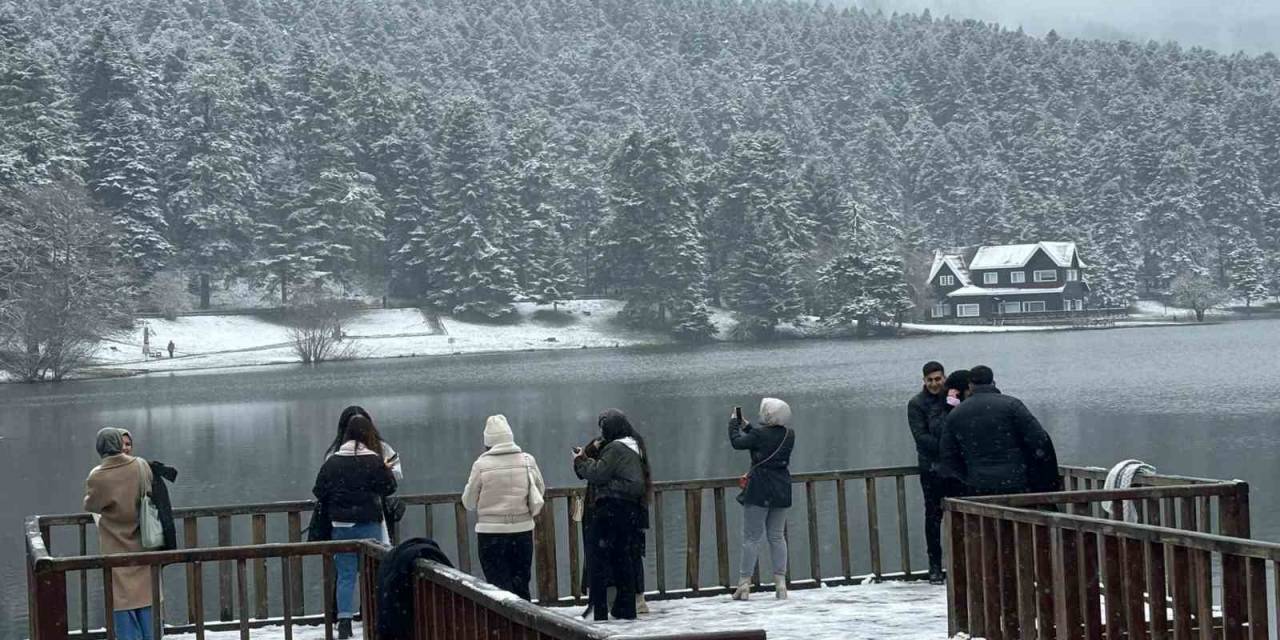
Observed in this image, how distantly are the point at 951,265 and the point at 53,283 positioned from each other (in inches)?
2914

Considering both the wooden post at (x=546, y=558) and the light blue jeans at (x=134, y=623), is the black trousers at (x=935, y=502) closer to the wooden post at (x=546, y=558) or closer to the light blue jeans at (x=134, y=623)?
the wooden post at (x=546, y=558)

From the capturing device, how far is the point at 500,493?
998cm

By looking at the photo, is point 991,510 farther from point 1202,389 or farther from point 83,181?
point 83,181

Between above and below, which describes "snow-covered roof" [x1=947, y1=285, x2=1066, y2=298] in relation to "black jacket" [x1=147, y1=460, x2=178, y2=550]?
above

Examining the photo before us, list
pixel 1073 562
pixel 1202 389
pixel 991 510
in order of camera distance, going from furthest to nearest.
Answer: pixel 1202 389, pixel 991 510, pixel 1073 562

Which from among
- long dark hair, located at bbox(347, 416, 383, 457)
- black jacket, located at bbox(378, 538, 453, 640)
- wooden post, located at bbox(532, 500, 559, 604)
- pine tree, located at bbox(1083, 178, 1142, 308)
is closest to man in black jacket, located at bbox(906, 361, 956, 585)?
wooden post, located at bbox(532, 500, 559, 604)

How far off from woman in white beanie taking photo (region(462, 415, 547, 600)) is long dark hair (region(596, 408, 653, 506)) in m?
0.55

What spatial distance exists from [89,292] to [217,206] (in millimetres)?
22429

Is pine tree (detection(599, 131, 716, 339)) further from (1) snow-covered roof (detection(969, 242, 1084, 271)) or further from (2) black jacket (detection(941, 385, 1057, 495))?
(2) black jacket (detection(941, 385, 1057, 495))

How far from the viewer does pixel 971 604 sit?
8445 millimetres

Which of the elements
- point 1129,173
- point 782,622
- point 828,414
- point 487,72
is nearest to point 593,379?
point 828,414

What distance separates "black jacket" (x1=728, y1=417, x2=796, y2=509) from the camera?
1102cm

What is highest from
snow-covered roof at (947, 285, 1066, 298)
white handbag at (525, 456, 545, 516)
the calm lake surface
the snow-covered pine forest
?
the snow-covered pine forest

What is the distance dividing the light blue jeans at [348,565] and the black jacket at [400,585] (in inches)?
100
